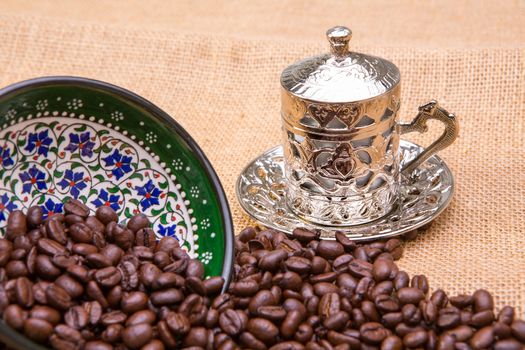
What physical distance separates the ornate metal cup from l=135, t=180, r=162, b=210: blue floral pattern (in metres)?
0.33

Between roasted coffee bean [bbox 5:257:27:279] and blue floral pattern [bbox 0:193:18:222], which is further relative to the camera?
blue floral pattern [bbox 0:193:18:222]

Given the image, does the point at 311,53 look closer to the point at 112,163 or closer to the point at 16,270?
the point at 112,163

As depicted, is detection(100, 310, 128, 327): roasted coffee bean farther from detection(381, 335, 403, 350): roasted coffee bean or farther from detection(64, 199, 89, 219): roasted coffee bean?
detection(381, 335, 403, 350): roasted coffee bean

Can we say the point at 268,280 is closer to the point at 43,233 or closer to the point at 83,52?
the point at 43,233

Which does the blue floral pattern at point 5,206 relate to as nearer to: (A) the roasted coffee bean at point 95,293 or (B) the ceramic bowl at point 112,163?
(B) the ceramic bowl at point 112,163

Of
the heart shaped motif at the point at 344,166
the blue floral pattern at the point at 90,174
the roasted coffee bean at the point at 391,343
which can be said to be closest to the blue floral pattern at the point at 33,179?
the blue floral pattern at the point at 90,174

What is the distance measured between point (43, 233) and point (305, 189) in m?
0.61

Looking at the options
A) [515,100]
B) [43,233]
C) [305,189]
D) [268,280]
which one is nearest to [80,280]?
[43,233]

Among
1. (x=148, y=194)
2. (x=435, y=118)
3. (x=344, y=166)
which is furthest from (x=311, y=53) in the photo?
(x=148, y=194)

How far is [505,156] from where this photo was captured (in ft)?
6.84

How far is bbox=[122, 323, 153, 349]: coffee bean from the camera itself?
1255mm

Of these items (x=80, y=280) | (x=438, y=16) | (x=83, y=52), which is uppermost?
(x=83, y=52)

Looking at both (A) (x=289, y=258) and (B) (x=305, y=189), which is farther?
(B) (x=305, y=189)

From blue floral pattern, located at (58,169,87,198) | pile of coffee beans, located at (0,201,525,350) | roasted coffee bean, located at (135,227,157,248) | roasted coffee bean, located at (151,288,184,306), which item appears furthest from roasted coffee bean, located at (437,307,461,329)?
blue floral pattern, located at (58,169,87,198)
